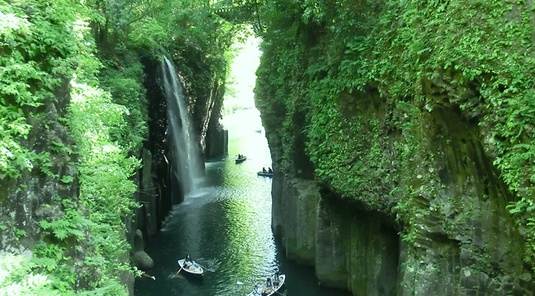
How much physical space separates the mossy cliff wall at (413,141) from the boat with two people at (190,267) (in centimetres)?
441

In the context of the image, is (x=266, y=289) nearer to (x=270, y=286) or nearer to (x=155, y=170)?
(x=270, y=286)

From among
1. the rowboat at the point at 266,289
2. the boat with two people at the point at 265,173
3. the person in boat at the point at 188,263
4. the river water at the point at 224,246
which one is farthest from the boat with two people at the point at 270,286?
the boat with two people at the point at 265,173

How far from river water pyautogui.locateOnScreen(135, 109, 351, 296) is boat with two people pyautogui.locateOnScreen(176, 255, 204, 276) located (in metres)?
0.27

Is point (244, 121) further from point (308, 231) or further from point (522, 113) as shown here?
point (522, 113)

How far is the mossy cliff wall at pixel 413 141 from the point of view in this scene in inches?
357

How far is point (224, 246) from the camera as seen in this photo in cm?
2298

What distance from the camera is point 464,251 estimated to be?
10.6 metres

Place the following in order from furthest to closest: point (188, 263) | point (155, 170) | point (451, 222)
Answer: point (155, 170) < point (188, 263) < point (451, 222)

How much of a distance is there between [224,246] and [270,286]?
557cm

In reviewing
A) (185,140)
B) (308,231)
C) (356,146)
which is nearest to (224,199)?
(185,140)

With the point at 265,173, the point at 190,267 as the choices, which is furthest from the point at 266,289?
the point at 265,173

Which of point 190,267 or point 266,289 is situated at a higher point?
point 190,267

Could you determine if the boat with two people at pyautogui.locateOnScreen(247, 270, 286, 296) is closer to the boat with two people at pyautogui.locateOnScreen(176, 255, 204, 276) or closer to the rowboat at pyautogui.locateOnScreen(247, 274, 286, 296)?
the rowboat at pyautogui.locateOnScreen(247, 274, 286, 296)

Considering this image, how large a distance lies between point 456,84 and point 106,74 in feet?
46.3
